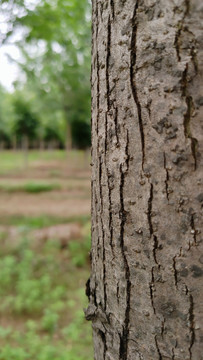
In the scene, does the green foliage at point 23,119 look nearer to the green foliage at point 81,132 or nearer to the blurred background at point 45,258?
the green foliage at point 81,132

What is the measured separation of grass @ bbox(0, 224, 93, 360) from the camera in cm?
317

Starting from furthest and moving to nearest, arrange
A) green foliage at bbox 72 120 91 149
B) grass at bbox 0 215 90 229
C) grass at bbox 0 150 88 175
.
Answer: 1. grass at bbox 0 150 88 175
2. green foliage at bbox 72 120 91 149
3. grass at bbox 0 215 90 229

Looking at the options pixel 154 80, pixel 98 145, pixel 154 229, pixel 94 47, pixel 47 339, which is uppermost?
pixel 94 47

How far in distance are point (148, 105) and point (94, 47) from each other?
28 centimetres

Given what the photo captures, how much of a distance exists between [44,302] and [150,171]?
12.8 feet

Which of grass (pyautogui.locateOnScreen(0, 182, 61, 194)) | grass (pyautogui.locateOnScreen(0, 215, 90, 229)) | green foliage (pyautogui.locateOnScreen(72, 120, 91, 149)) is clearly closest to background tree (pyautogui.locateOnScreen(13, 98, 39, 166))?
green foliage (pyautogui.locateOnScreen(72, 120, 91, 149))

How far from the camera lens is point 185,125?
0.68m

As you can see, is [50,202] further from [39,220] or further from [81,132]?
[81,132]

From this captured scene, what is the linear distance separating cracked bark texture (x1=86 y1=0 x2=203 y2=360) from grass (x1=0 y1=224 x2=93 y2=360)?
2419mm

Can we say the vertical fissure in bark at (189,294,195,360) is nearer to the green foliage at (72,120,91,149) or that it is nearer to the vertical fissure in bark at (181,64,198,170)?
the vertical fissure in bark at (181,64,198,170)

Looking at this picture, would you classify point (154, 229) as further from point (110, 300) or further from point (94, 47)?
point (94, 47)

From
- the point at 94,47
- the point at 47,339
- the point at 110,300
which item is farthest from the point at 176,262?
the point at 47,339

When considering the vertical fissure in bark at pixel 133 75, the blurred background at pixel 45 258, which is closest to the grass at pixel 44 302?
the blurred background at pixel 45 258

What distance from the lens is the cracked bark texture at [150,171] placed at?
0.68 meters
